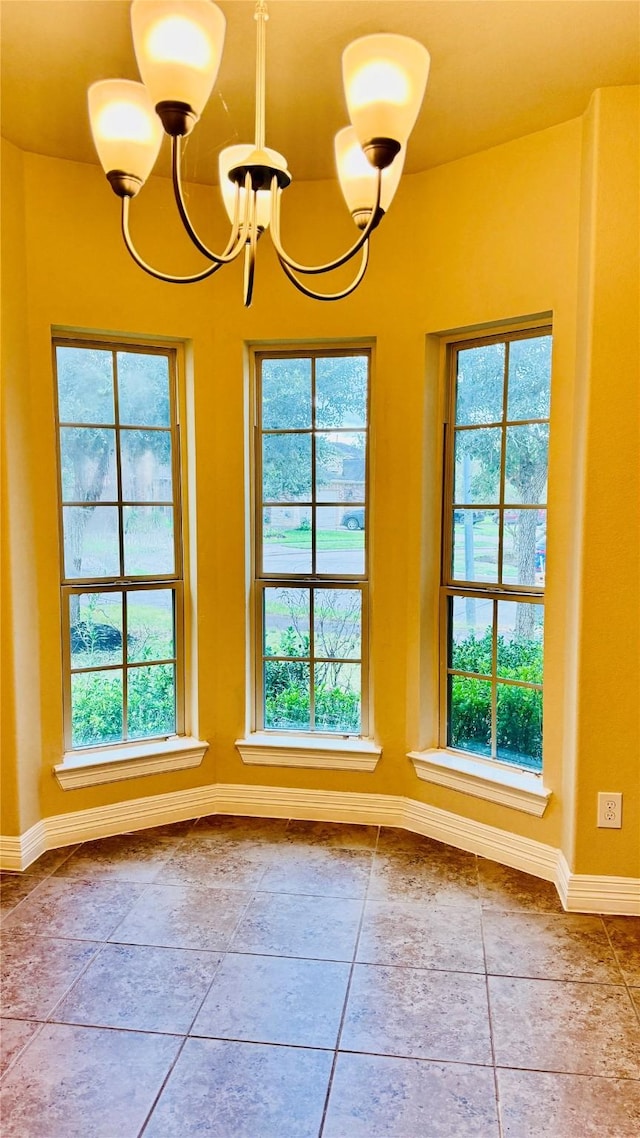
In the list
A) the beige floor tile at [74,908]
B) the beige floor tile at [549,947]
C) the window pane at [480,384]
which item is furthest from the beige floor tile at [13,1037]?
the window pane at [480,384]

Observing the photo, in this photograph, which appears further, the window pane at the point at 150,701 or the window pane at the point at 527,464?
the window pane at the point at 150,701

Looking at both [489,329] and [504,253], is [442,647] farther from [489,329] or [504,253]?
[504,253]

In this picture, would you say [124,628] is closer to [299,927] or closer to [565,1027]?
[299,927]

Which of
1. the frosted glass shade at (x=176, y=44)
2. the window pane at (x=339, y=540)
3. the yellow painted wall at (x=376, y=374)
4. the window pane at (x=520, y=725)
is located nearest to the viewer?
the frosted glass shade at (x=176, y=44)

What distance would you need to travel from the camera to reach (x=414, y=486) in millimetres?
2990

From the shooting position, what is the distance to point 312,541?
318 centimetres

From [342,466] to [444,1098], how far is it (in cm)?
227

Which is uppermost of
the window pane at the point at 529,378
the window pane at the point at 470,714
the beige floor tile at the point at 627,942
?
the window pane at the point at 529,378

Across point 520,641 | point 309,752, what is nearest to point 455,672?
point 520,641

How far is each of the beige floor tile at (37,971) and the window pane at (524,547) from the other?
6.69 ft

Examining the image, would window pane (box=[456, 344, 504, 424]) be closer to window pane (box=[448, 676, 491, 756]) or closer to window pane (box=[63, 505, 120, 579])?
window pane (box=[448, 676, 491, 756])

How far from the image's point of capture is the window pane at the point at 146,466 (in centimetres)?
306

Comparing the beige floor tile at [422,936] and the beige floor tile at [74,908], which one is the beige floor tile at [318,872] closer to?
the beige floor tile at [422,936]

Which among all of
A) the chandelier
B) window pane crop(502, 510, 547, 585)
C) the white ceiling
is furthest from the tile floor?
the white ceiling
